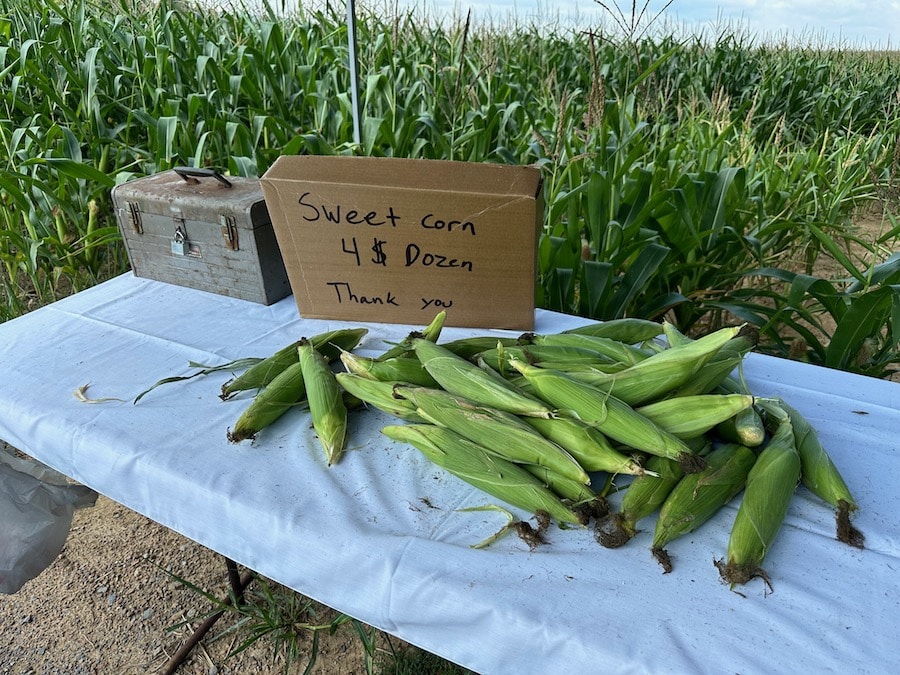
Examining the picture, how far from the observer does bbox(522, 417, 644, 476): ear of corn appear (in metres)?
0.79

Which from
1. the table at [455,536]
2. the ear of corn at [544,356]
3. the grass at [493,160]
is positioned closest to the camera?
the table at [455,536]

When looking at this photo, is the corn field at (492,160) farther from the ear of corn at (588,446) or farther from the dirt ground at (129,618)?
the dirt ground at (129,618)

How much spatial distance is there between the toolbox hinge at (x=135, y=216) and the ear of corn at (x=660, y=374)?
1.24 m

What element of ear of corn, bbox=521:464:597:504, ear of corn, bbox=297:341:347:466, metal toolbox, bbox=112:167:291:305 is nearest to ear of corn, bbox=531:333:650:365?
ear of corn, bbox=521:464:597:504

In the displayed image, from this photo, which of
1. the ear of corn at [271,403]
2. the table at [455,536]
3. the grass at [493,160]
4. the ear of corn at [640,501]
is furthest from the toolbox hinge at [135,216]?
the ear of corn at [640,501]

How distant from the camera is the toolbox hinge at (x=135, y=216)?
61.7 inches

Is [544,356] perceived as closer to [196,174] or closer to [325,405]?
[325,405]

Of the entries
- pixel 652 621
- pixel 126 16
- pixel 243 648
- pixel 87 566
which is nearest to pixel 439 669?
pixel 243 648

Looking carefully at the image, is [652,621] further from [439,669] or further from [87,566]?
[87,566]

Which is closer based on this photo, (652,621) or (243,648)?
(652,621)

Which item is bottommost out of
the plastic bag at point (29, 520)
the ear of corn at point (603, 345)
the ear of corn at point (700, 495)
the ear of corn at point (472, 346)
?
the plastic bag at point (29, 520)

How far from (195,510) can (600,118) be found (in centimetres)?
142

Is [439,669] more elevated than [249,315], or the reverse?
[249,315]

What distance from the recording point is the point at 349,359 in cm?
104
